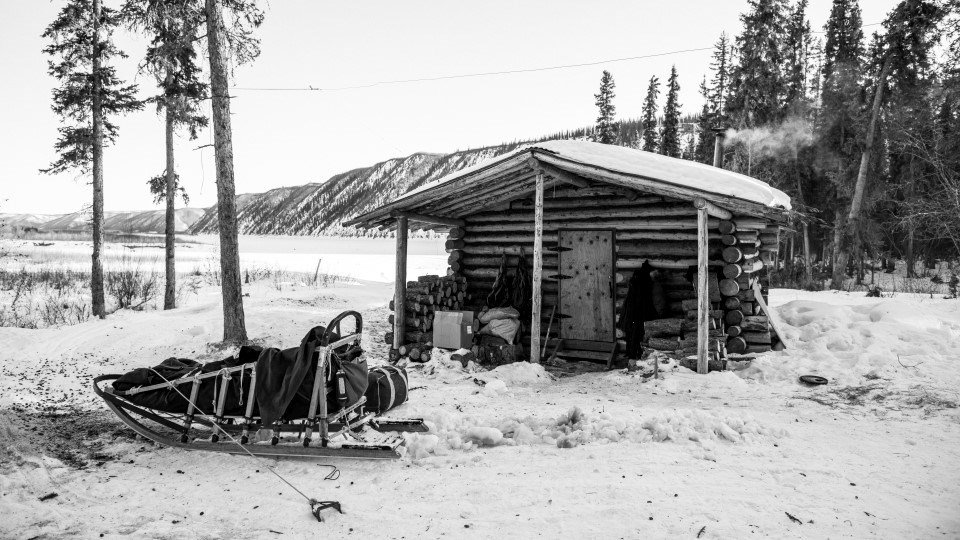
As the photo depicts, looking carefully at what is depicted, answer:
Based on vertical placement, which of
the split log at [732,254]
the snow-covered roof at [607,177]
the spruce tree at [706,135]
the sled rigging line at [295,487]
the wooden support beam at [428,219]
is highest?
the spruce tree at [706,135]

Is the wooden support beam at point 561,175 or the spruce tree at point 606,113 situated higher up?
the spruce tree at point 606,113

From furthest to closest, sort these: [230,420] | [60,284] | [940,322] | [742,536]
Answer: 1. [60,284]
2. [940,322]
3. [230,420]
4. [742,536]

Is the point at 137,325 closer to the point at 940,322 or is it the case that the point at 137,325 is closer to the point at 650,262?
the point at 650,262

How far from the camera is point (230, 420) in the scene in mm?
5246

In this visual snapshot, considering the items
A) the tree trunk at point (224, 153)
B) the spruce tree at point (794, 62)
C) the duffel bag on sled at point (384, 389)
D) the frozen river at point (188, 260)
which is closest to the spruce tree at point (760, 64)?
the spruce tree at point (794, 62)

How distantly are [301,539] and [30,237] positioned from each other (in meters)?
72.8

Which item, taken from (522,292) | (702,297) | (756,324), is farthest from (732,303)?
(522,292)

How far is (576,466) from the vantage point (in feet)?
14.6

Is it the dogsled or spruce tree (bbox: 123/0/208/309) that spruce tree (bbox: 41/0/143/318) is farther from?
the dogsled

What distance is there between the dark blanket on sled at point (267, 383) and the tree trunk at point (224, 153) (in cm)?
553

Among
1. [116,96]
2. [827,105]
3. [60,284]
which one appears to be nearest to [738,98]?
[827,105]

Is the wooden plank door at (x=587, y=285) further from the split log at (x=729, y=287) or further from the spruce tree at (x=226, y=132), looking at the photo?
the spruce tree at (x=226, y=132)

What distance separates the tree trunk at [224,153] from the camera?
33.3ft

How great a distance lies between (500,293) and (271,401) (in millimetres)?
6454
